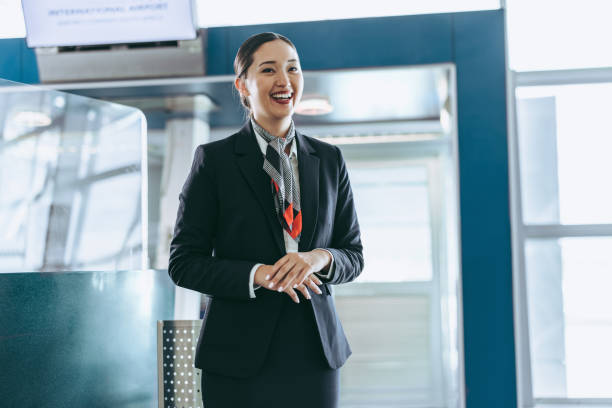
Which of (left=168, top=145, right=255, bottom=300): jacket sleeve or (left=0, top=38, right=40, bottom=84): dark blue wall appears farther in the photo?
(left=0, top=38, right=40, bottom=84): dark blue wall

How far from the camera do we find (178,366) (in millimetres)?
2752

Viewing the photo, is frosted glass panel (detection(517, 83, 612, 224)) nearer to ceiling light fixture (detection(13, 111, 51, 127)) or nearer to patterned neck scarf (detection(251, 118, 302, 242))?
patterned neck scarf (detection(251, 118, 302, 242))

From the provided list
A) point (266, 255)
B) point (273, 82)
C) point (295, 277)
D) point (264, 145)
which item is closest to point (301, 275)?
point (295, 277)

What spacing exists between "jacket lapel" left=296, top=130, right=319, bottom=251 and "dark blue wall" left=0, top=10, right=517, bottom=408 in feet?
5.41

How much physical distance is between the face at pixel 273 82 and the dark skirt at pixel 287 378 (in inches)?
18.5

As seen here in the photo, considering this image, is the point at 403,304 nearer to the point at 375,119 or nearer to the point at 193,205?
the point at 375,119

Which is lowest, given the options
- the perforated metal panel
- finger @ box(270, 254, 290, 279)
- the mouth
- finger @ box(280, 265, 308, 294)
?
the perforated metal panel

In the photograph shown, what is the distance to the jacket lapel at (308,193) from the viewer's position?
145 cm

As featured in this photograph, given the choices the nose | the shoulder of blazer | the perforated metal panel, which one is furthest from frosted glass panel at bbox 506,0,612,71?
the perforated metal panel

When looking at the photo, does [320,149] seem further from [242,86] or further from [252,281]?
[252,281]

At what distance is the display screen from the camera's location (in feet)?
10.2

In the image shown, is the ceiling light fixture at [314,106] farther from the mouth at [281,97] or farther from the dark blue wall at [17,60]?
the mouth at [281,97]

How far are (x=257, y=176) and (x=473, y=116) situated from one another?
1.86 meters

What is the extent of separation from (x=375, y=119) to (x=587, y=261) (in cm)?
198
